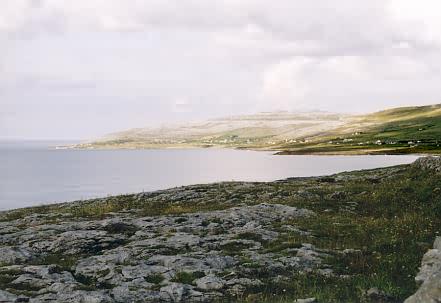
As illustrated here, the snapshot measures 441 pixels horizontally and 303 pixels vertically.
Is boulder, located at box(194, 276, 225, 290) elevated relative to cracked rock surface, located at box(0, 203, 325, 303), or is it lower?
lower

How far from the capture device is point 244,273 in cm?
1961

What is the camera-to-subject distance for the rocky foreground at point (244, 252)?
17562mm

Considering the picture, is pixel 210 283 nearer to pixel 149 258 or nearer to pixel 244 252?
pixel 244 252

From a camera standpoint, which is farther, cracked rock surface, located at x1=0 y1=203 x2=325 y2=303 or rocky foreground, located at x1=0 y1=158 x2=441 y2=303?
cracked rock surface, located at x1=0 y1=203 x2=325 y2=303

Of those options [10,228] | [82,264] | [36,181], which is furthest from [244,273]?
[36,181]

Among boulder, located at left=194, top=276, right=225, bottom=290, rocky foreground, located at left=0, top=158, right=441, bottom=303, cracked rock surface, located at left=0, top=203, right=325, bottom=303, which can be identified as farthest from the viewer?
boulder, located at left=194, top=276, right=225, bottom=290

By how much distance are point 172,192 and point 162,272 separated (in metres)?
24.4

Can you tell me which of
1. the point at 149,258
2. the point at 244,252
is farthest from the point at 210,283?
the point at 149,258

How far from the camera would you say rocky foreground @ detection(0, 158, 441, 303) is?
17562 millimetres

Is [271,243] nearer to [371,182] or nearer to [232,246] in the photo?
[232,246]

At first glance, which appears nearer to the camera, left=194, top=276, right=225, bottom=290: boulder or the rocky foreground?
the rocky foreground

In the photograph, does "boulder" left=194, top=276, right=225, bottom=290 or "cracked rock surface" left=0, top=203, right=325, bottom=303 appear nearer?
"cracked rock surface" left=0, top=203, right=325, bottom=303

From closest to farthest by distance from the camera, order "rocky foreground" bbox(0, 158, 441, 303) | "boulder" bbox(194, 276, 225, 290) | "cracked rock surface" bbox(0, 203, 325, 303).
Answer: "rocky foreground" bbox(0, 158, 441, 303) < "cracked rock surface" bbox(0, 203, 325, 303) < "boulder" bbox(194, 276, 225, 290)

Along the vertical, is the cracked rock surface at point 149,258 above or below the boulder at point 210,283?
above
